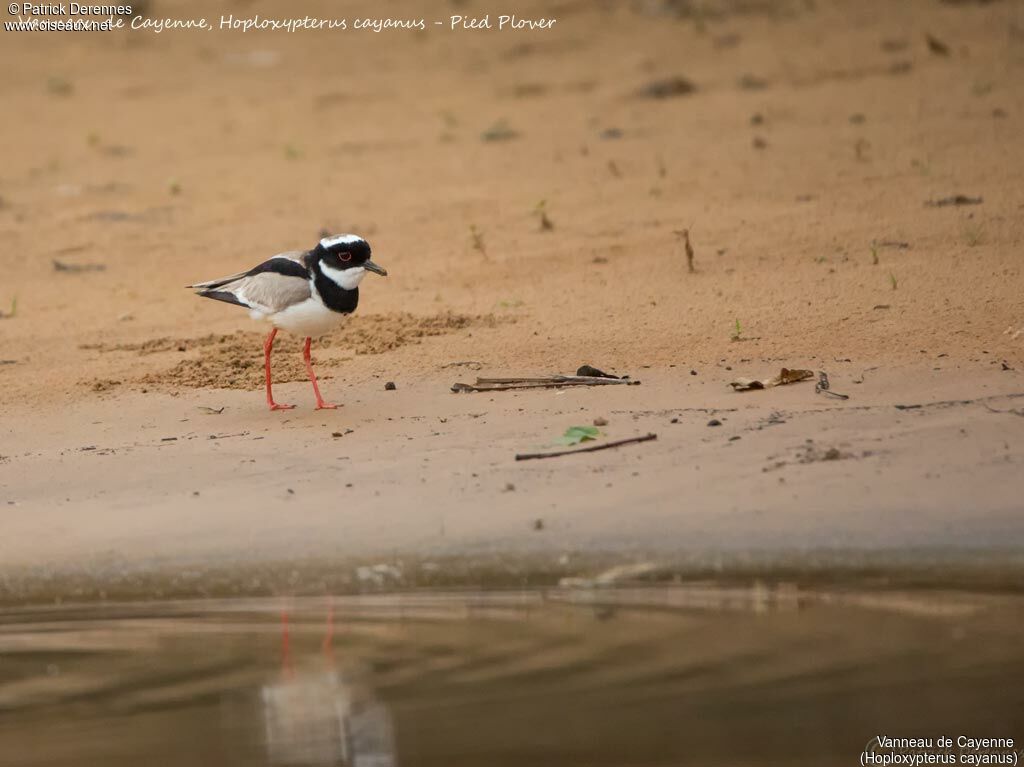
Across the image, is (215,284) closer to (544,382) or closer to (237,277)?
(237,277)

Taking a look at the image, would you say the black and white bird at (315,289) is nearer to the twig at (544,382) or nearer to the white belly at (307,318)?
the white belly at (307,318)

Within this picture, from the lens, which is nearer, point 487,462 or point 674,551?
point 674,551

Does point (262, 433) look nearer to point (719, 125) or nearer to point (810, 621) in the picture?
point (810, 621)

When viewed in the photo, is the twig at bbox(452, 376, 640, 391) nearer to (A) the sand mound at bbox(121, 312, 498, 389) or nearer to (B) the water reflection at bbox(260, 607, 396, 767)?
(A) the sand mound at bbox(121, 312, 498, 389)

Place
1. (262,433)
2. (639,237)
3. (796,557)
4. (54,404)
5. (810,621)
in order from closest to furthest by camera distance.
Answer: (810,621) → (796,557) → (262,433) → (54,404) → (639,237)

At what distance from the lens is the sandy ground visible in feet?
19.4

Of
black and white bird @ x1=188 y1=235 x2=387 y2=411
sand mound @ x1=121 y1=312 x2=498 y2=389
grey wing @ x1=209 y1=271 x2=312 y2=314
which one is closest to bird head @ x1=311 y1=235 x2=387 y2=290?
black and white bird @ x1=188 y1=235 x2=387 y2=411

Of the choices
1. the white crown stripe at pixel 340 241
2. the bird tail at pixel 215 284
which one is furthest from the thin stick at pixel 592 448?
the bird tail at pixel 215 284

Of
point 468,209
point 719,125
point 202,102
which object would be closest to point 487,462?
point 468,209

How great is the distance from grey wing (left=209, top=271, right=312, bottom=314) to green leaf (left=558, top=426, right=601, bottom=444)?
61.3 inches

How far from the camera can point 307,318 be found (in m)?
7.20

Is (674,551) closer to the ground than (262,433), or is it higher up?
closer to the ground

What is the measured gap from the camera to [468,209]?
11164mm

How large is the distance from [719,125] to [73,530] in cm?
813
